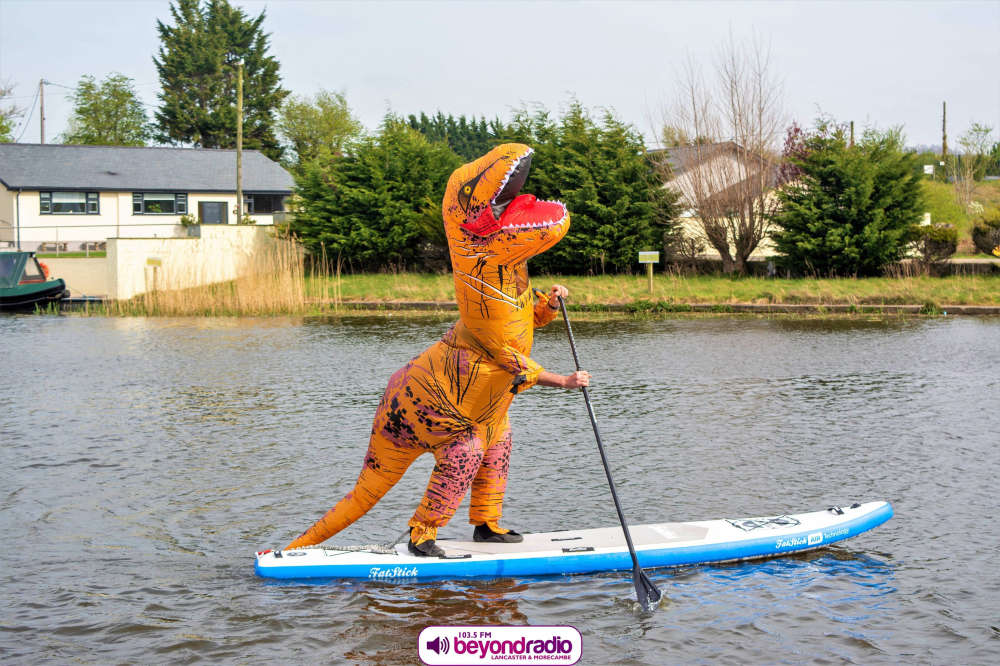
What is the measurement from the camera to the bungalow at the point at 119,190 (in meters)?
48.5

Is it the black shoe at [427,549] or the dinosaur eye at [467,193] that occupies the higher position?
the dinosaur eye at [467,193]

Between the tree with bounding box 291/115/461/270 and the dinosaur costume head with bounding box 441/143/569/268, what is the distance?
81.2 ft

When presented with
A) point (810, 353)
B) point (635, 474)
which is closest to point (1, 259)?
point (810, 353)

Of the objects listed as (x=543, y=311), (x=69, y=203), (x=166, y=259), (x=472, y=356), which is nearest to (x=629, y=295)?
(x=166, y=259)

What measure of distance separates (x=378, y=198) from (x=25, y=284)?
10.4 m

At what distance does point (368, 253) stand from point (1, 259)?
34.2 ft

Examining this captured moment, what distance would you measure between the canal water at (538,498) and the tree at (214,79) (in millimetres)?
56189

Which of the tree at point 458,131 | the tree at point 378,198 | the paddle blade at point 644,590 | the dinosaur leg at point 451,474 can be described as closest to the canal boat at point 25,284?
the tree at point 378,198

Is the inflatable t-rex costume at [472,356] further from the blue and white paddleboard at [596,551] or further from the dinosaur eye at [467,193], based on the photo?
the blue and white paddleboard at [596,551]

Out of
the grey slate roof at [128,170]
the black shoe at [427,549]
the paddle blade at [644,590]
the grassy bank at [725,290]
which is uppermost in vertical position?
the grey slate roof at [128,170]

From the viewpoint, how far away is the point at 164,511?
7.88 metres

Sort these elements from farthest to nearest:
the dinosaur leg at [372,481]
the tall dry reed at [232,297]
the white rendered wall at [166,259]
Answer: the white rendered wall at [166,259]
the tall dry reed at [232,297]
the dinosaur leg at [372,481]

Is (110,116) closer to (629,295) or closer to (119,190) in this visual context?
(119,190)
